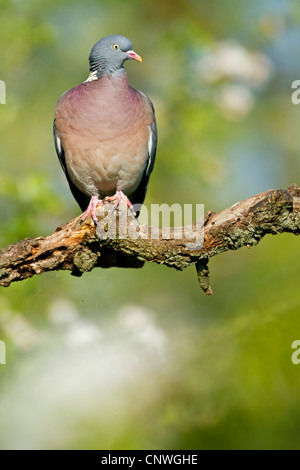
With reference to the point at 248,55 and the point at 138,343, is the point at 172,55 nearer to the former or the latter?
the point at 248,55

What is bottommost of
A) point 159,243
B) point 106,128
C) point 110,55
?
point 159,243

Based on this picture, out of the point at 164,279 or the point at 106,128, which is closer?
the point at 106,128

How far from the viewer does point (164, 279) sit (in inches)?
249

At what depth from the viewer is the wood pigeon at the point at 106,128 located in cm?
418

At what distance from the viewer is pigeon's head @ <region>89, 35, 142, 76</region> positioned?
4.31 meters

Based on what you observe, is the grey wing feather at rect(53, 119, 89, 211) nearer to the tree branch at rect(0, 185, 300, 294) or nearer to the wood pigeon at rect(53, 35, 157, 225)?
the wood pigeon at rect(53, 35, 157, 225)

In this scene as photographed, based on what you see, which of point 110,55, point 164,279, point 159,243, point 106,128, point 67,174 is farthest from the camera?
point 164,279

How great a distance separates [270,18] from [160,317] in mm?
3387

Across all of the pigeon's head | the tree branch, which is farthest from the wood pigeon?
the tree branch

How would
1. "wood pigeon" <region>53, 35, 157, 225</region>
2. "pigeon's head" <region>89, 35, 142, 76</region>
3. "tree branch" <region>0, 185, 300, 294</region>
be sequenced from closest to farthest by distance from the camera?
"tree branch" <region>0, 185, 300, 294</region>
"wood pigeon" <region>53, 35, 157, 225</region>
"pigeon's head" <region>89, 35, 142, 76</region>

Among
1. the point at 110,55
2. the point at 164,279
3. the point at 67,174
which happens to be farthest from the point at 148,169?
the point at 164,279

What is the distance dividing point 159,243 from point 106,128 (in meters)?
1.12

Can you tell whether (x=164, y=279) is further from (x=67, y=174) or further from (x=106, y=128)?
(x=106, y=128)

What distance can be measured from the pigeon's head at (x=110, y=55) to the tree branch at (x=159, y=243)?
1219 mm
